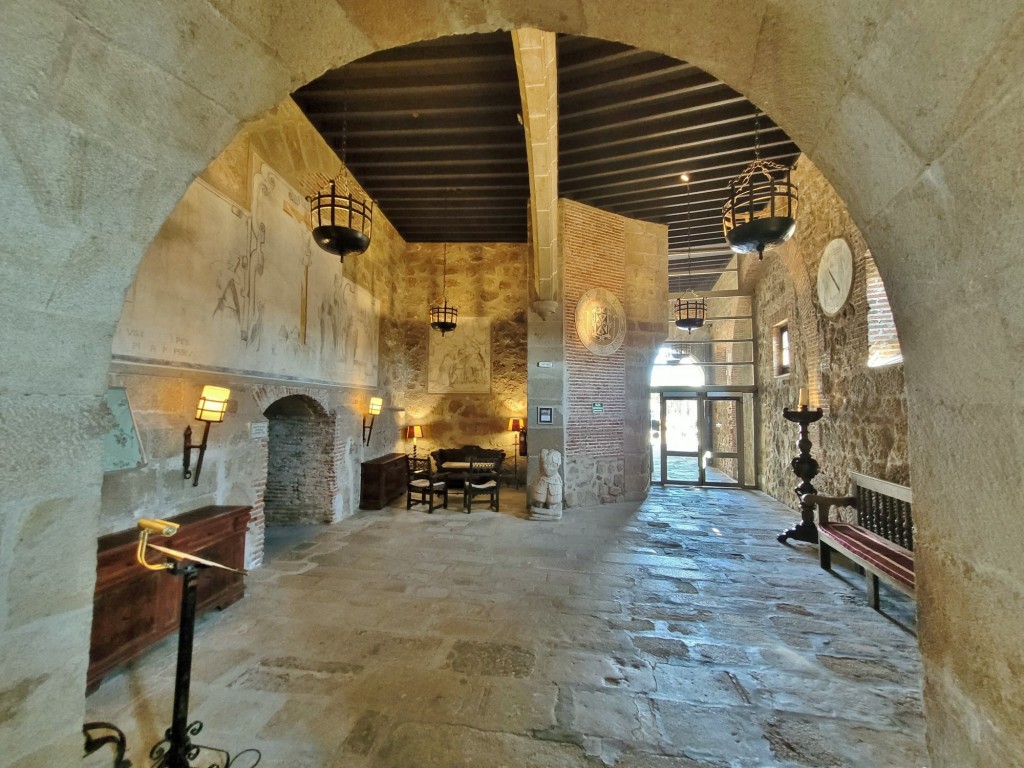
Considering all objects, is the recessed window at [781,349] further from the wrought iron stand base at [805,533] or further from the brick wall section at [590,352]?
the wrought iron stand base at [805,533]

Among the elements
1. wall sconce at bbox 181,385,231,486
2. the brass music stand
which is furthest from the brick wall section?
the brass music stand

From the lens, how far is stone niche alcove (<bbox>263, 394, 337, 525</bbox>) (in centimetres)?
537

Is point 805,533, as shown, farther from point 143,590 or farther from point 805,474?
point 143,590

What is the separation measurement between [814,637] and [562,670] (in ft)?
5.86

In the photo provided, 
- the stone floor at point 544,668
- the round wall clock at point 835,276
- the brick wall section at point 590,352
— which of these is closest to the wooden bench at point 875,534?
the stone floor at point 544,668

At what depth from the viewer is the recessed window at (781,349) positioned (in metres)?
6.82

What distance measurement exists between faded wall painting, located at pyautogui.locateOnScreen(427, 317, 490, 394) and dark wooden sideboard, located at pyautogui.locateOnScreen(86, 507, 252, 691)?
16.8 ft

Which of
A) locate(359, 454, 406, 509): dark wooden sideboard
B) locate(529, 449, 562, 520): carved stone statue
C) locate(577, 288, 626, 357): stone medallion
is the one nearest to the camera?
locate(529, 449, 562, 520): carved stone statue

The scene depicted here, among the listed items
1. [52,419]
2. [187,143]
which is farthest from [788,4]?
[52,419]

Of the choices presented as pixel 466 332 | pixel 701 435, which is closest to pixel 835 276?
pixel 701 435

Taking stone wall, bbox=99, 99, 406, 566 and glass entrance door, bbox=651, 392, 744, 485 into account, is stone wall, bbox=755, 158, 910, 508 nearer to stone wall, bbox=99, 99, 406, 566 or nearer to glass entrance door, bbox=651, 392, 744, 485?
glass entrance door, bbox=651, 392, 744, 485

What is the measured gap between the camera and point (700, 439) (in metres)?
8.29

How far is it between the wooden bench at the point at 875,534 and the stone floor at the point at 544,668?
13.4 inches

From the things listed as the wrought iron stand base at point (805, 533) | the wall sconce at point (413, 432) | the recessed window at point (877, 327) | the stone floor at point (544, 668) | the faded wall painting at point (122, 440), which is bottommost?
the stone floor at point (544, 668)
